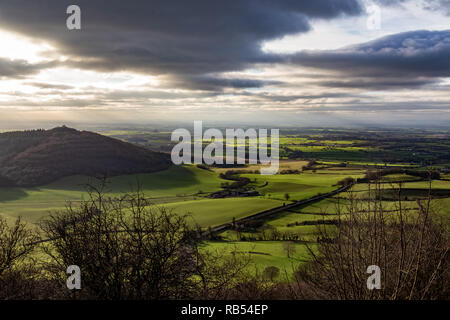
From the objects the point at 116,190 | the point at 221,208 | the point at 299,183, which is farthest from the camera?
the point at 116,190

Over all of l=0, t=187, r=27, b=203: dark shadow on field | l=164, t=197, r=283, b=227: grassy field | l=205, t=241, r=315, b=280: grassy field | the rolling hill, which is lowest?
l=0, t=187, r=27, b=203: dark shadow on field

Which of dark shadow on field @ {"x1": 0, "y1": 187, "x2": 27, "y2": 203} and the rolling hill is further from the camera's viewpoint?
the rolling hill

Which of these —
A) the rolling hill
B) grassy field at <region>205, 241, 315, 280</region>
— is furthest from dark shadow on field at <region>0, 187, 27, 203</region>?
grassy field at <region>205, 241, 315, 280</region>

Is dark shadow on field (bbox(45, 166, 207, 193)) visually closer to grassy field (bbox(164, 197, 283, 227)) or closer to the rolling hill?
the rolling hill

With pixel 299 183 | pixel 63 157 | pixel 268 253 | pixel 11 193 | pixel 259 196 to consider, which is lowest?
pixel 11 193

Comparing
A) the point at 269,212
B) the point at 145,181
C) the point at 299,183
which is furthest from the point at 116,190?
the point at 299,183

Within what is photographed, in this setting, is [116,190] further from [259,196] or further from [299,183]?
[299,183]

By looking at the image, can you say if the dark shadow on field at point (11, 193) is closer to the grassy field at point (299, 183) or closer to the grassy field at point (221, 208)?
the grassy field at point (221, 208)

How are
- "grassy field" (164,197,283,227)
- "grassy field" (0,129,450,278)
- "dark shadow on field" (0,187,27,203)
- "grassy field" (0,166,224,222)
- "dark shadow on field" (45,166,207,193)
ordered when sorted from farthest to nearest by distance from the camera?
"dark shadow on field" (45,166,207,193)
"dark shadow on field" (0,187,27,203)
"grassy field" (0,166,224,222)
"grassy field" (164,197,283,227)
"grassy field" (0,129,450,278)
